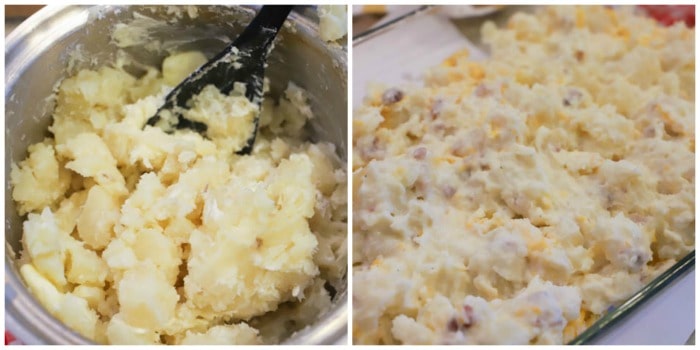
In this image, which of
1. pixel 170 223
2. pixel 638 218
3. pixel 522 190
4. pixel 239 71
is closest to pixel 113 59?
pixel 239 71

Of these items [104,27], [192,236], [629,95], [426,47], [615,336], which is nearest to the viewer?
[615,336]

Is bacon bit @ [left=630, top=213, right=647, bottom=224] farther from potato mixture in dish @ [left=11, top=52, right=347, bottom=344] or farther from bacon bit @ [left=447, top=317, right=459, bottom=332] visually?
potato mixture in dish @ [left=11, top=52, right=347, bottom=344]

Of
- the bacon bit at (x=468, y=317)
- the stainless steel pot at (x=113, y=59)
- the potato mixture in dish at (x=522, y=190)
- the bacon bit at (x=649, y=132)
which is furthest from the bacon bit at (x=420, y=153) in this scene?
the bacon bit at (x=649, y=132)

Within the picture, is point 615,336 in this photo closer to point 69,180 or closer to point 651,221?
point 651,221

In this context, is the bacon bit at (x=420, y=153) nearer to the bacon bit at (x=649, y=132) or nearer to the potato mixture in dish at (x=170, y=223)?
the potato mixture in dish at (x=170, y=223)

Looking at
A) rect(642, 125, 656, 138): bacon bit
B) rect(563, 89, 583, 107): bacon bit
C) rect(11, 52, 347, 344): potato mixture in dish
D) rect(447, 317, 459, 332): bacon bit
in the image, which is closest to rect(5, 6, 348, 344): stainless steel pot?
rect(11, 52, 347, 344): potato mixture in dish

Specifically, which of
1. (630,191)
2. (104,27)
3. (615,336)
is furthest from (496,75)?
(104,27)

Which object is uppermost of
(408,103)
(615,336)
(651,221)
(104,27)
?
(104,27)
